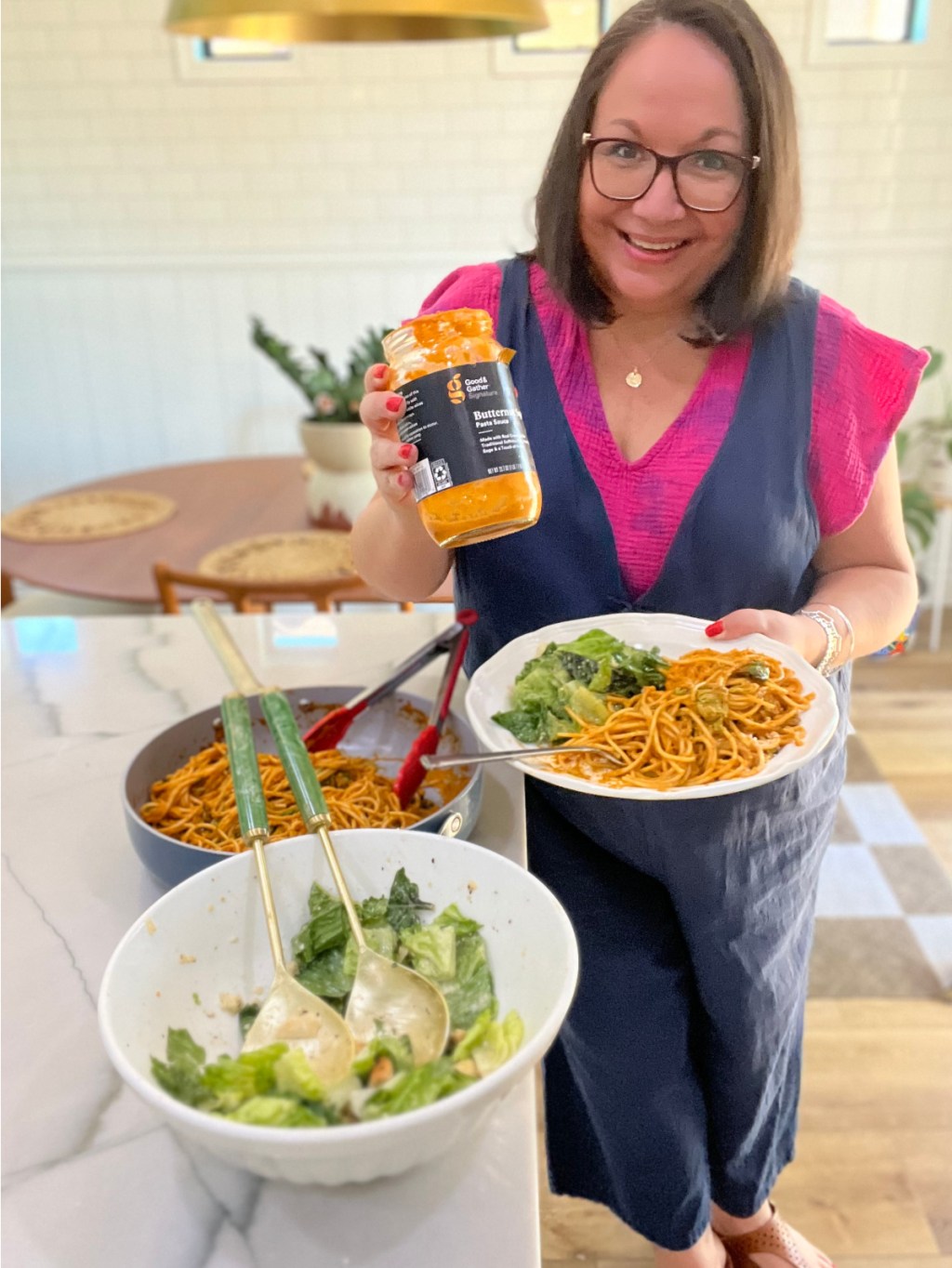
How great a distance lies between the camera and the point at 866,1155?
6.17 feet

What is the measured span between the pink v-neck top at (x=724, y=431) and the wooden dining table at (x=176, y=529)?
138 cm

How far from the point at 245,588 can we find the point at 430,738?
1.30 m

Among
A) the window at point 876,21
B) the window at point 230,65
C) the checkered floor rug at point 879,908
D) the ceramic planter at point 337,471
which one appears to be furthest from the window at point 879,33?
the checkered floor rug at point 879,908

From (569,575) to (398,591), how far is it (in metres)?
0.23

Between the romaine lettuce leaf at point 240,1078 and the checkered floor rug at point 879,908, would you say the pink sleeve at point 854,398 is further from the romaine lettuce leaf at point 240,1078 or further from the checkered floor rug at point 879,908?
the checkered floor rug at point 879,908

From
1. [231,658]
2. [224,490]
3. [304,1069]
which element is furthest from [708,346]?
[224,490]

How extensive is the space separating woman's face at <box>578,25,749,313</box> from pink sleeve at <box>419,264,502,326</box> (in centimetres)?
16

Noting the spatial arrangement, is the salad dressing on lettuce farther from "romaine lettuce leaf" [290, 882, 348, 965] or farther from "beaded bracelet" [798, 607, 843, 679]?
"beaded bracelet" [798, 607, 843, 679]

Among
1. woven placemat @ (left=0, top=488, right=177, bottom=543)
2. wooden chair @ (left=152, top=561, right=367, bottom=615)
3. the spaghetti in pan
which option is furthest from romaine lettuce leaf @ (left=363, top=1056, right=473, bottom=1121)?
woven placemat @ (left=0, top=488, right=177, bottom=543)

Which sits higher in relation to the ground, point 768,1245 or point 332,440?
point 332,440

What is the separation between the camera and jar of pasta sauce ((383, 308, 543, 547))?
3.02ft

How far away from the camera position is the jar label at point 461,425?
917 millimetres

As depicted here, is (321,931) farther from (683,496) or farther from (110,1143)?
(683,496)

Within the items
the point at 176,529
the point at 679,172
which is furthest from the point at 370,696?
the point at 176,529
